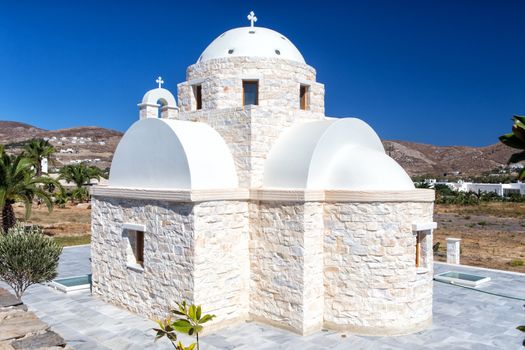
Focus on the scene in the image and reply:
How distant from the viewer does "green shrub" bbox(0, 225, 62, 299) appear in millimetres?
9695

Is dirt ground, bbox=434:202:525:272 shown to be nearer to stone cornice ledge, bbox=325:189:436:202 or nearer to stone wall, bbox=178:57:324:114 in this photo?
stone cornice ledge, bbox=325:189:436:202

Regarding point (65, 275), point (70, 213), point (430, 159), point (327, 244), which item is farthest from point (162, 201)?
point (430, 159)

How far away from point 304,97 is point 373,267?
495 centimetres

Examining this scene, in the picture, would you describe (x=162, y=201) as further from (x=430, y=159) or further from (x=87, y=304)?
(x=430, y=159)

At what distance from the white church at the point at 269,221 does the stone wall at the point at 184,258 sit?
26mm

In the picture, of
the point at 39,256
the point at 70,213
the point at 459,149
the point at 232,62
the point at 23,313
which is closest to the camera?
the point at 23,313

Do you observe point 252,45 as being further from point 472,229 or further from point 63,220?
point 472,229

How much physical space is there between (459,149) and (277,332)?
133578mm

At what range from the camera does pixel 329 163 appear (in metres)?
9.91

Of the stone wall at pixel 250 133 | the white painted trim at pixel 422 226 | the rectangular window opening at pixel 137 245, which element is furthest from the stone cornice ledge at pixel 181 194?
the white painted trim at pixel 422 226

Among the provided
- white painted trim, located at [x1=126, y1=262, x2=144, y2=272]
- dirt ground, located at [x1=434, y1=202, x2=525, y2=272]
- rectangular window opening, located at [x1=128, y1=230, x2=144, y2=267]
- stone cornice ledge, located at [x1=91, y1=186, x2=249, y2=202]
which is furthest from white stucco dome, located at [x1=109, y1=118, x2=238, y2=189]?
dirt ground, located at [x1=434, y1=202, x2=525, y2=272]

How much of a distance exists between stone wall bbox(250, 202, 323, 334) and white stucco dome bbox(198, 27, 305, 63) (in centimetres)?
403

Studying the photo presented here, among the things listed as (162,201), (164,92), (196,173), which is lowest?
(162,201)

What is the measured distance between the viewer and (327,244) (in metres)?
9.57
